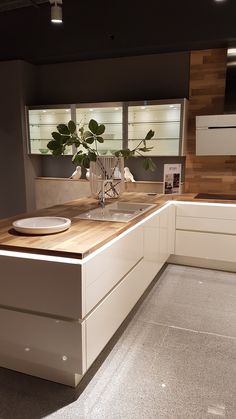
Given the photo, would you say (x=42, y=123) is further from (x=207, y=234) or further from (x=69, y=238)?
(x=69, y=238)

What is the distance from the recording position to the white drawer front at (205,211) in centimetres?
343

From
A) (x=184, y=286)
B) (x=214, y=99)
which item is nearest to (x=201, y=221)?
(x=184, y=286)

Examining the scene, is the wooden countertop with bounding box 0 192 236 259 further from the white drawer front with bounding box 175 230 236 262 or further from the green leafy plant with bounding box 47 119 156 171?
the white drawer front with bounding box 175 230 236 262

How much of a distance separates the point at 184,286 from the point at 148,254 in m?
0.70

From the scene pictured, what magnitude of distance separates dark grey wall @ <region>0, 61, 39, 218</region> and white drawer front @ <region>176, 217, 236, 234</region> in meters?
2.21

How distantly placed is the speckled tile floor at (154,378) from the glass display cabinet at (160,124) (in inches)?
76.1

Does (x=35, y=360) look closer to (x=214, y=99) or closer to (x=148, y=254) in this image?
(x=148, y=254)

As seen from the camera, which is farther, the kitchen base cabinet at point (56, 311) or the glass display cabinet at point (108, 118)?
the glass display cabinet at point (108, 118)

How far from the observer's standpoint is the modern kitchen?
5.70 feet

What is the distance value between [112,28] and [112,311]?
305 centimetres

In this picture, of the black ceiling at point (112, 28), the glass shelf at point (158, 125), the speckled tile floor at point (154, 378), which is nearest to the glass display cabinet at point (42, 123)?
the black ceiling at point (112, 28)

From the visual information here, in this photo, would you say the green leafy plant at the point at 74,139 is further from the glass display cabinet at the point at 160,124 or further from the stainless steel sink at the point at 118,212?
the glass display cabinet at the point at 160,124

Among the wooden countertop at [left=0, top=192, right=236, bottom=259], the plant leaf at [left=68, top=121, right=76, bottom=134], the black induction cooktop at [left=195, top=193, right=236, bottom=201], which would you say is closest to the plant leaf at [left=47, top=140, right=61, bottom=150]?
the plant leaf at [left=68, top=121, right=76, bottom=134]

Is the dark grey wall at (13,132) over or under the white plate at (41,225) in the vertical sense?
over
